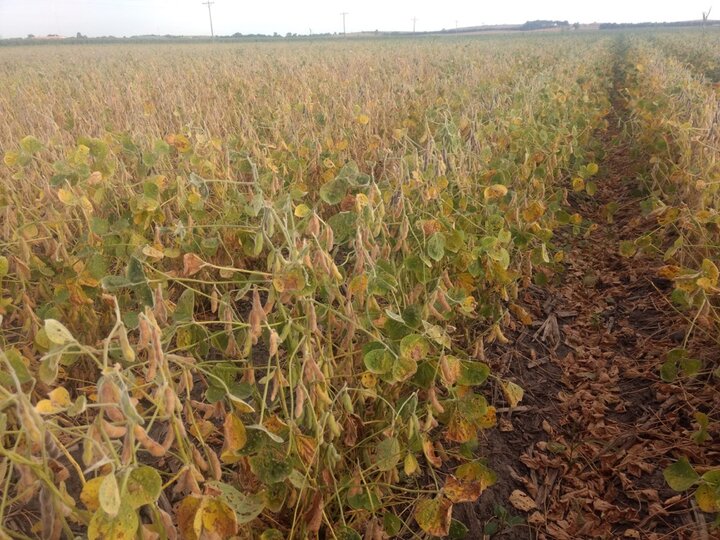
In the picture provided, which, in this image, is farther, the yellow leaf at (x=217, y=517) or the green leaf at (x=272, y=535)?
the green leaf at (x=272, y=535)

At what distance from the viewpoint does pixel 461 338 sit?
7.57 feet

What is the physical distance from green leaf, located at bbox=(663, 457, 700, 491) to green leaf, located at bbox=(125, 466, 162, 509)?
1114 millimetres

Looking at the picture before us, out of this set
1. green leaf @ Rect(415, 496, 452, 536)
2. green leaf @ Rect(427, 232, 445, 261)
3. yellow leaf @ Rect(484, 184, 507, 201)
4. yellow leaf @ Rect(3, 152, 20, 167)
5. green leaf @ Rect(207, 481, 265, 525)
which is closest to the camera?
green leaf @ Rect(207, 481, 265, 525)

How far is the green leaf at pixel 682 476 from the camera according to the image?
1166mm

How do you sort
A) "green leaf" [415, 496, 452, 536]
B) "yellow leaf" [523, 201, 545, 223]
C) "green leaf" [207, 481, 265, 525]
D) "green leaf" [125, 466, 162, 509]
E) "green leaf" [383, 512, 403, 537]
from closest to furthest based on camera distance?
1. "green leaf" [125, 466, 162, 509]
2. "green leaf" [207, 481, 265, 525]
3. "green leaf" [415, 496, 452, 536]
4. "green leaf" [383, 512, 403, 537]
5. "yellow leaf" [523, 201, 545, 223]

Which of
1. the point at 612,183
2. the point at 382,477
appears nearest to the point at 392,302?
the point at 382,477

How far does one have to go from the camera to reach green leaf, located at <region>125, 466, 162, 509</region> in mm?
737

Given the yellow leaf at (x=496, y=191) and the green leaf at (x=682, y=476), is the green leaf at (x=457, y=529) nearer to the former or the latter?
the green leaf at (x=682, y=476)

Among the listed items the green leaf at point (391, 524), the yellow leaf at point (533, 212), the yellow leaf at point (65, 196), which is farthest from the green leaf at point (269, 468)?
the yellow leaf at point (533, 212)

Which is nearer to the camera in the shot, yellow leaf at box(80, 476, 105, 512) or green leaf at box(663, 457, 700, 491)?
yellow leaf at box(80, 476, 105, 512)

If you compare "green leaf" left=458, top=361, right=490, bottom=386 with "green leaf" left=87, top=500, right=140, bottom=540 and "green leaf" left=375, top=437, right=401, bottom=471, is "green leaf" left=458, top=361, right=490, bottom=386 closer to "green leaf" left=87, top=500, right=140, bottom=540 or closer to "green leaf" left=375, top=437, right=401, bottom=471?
"green leaf" left=375, top=437, right=401, bottom=471

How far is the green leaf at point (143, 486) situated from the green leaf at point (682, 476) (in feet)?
3.65

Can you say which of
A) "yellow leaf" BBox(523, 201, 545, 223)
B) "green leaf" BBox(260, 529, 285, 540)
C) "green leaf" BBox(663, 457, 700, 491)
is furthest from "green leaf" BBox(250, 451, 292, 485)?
"yellow leaf" BBox(523, 201, 545, 223)

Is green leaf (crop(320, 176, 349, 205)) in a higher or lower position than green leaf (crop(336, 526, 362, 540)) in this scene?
higher
